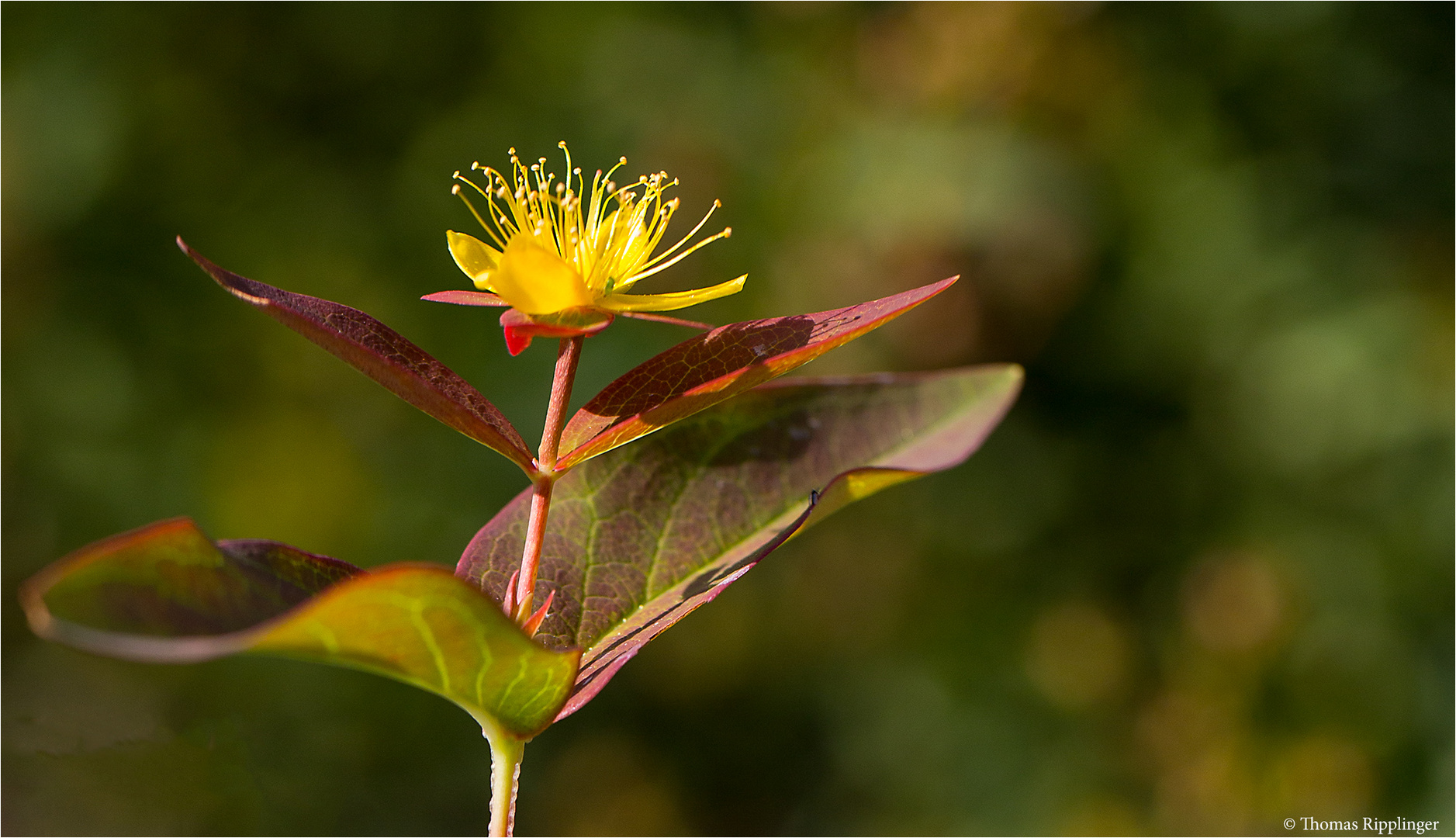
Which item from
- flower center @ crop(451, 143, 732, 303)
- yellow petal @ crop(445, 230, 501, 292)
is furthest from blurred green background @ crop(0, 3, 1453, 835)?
yellow petal @ crop(445, 230, 501, 292)

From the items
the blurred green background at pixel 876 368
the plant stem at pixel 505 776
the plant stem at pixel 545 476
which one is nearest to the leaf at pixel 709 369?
the plant stem at pixel 545 476

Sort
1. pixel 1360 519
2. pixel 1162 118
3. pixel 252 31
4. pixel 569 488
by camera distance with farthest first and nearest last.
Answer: pixel 252 31 → pixel 1162 118 → pixel 1360 519 → pixel 569 488

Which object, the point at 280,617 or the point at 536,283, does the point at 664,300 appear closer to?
the point at 536,283

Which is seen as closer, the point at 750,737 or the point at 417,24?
the point at 750,737

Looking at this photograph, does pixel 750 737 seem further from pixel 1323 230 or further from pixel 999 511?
pixel 1323 230

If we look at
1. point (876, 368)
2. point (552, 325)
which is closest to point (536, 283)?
point (552, 325)

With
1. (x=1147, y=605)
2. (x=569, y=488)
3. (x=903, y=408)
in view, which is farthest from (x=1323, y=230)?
(x=569, y=488)
